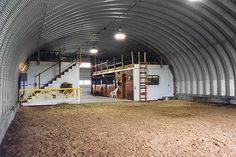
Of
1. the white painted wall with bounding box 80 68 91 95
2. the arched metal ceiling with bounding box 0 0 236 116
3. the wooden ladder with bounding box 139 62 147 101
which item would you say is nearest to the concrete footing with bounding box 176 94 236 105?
the arched metal ceiling with bounding box 0 0 236 116

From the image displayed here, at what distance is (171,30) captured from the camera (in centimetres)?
1558

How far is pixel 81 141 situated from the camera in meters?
5.87

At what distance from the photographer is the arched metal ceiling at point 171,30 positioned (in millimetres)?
10938

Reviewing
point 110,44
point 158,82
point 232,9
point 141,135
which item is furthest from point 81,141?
point 110,44

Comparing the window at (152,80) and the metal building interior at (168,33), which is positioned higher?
the metal building interior at (168,33)

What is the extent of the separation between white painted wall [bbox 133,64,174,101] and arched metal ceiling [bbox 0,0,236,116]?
76cm

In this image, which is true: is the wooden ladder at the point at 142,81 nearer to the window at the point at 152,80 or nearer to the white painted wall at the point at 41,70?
the window at the point at 152,80

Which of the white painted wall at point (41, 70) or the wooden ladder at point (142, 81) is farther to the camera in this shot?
the wooden ladder at point (142, 81)

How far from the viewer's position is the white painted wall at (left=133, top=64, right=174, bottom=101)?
1919cm

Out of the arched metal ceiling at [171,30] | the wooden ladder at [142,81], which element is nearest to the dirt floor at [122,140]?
the arched metal ceiling at [171,30]

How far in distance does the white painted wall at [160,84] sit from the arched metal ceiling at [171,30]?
0.76 metres

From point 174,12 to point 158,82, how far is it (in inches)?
317

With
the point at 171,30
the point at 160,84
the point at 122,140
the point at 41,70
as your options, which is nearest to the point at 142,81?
the point at 160,84

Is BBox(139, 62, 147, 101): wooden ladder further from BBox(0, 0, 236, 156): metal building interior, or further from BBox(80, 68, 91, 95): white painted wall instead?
BBox(80, 68, 91, 95): white painted wall
